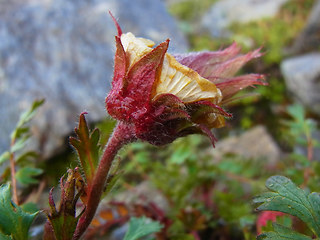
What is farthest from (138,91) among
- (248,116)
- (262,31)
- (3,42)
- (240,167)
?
(262,31)

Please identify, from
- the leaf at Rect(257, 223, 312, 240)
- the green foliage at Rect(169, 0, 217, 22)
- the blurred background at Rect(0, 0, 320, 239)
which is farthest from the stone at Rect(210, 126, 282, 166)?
the green foliage at Rect(169, 0, 217, 22)

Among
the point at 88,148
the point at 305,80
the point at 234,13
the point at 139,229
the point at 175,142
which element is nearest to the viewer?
the point at 88,148

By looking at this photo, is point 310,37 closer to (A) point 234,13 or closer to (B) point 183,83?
(A) point 234,13

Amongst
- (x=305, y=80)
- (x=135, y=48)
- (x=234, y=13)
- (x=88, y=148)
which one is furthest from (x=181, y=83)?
(x=234, y=13)

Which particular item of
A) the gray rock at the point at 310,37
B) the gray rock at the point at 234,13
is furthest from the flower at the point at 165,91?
the gray rock at the point at 234,13

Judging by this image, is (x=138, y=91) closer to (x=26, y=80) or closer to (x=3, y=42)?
(x=26, y=80)

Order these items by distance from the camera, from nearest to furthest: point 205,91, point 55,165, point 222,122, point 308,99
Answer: point 205,91
point 222,122
point 55,165
point 308,99
